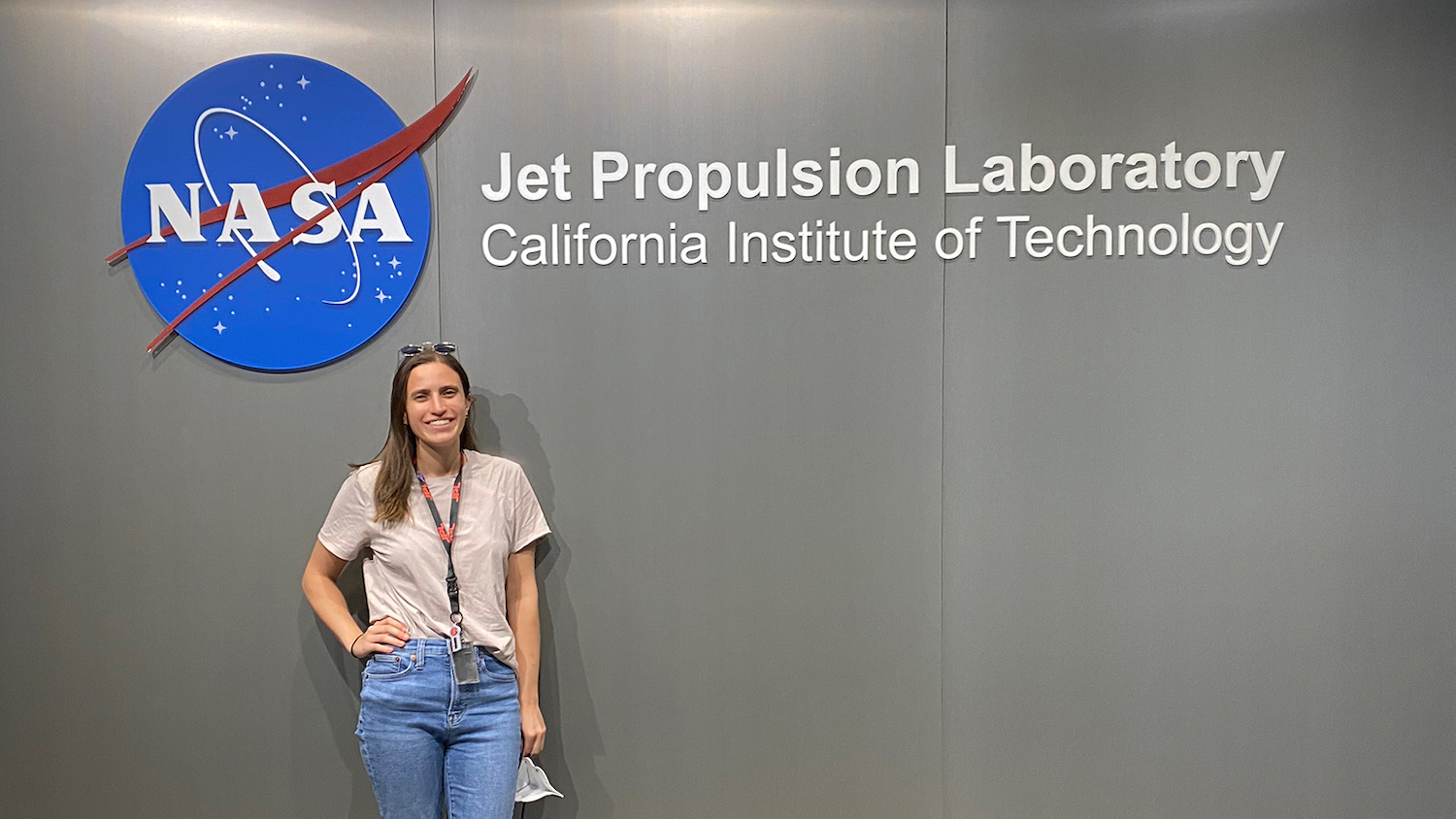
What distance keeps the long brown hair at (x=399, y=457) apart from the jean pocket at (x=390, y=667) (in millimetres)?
328

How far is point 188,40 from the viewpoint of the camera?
8.57 feet

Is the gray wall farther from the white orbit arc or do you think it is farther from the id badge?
the id badge

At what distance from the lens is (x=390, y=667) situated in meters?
2.27

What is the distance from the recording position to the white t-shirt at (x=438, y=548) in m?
2.33

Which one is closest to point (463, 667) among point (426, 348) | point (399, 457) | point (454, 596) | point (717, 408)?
point (454, 596)

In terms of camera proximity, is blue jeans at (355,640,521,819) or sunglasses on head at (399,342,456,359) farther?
sunglasses on head at (399,342,456,359)

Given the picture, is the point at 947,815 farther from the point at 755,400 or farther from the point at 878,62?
the point at 878,62

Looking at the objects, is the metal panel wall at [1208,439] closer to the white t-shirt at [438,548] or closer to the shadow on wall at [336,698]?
the white t-shirt at [438,548]

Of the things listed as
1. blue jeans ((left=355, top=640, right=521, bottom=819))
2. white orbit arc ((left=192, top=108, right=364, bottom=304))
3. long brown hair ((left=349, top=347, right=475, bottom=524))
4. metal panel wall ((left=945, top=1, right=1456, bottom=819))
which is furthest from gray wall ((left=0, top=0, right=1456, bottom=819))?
blue jeans ((left=355, top=640, right=521, bottom=819))

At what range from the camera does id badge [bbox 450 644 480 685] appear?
226 cm

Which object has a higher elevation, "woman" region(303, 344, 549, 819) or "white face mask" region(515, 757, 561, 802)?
"woman" region(303, 344, 549, 819)

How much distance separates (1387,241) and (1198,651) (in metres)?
1.22

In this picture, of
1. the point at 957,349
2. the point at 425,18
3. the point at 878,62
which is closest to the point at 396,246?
the point at 425,18

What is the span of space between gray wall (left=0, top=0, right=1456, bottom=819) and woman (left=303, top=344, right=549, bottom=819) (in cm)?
23
